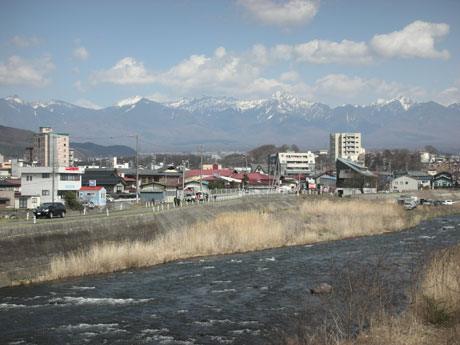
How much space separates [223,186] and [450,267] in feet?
260

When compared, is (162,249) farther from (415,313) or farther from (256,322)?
(415,313)

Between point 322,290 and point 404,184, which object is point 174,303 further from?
point 404,184

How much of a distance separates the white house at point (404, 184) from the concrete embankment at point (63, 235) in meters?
80.4

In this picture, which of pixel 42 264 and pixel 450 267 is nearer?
pixel 450 267

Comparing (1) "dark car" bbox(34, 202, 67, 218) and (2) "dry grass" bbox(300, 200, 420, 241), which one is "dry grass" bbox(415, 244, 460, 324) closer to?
(2) "dry grass" bbox(300, 200, 420, 241)

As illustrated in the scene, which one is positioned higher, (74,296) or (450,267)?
(450,267)

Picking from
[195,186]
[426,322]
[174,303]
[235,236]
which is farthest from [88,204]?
[426,322]

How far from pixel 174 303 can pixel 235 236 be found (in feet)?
60.2

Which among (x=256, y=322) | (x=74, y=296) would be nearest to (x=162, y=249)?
(x=74, y=296)

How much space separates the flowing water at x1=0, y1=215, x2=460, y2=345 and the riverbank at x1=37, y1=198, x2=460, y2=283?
129 centimetres

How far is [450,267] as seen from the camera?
21.8 metres

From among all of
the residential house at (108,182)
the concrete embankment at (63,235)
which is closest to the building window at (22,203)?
the residential house at (108,182)

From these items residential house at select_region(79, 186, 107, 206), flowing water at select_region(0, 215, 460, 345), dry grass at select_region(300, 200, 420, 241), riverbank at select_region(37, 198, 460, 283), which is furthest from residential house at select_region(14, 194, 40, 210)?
flowing water at select_region(0, 215, 460, 345)

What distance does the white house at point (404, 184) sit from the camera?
11969 cm
